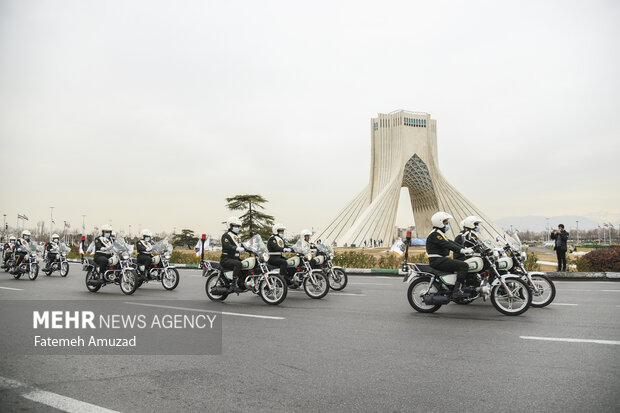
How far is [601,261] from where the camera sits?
47.4 feet

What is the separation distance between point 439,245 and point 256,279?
12.5ft

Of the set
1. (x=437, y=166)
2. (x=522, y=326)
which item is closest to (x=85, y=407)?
(x=522, y=326)

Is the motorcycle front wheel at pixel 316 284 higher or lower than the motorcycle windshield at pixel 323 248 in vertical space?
lower

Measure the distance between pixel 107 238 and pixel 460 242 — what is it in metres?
9.11

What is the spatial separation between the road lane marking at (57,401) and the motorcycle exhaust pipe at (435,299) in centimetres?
548

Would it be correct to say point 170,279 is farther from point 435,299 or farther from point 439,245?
point 439,245

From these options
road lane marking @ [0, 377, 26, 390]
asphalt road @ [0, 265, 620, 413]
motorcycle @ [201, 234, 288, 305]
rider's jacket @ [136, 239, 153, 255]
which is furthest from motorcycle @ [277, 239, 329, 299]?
road lane marking @ [0, 377, 26, 390]

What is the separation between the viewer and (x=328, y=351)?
4.86 m

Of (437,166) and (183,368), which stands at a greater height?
(437,166)

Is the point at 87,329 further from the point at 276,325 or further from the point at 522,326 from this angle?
the point at 522,326

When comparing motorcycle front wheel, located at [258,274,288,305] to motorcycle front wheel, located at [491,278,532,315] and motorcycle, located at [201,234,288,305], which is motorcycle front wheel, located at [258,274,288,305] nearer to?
motorcycle, located at [201,234,288,305]

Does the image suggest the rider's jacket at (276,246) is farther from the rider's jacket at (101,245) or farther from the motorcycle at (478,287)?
the rider's jacket at (101,245)

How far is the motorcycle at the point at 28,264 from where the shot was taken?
1471 cm

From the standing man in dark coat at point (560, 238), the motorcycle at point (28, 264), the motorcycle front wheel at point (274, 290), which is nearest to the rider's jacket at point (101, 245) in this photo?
the motorcycle front wheel at point (274, 290)
